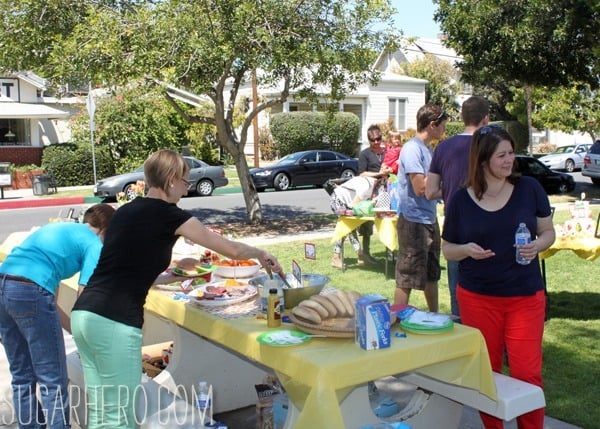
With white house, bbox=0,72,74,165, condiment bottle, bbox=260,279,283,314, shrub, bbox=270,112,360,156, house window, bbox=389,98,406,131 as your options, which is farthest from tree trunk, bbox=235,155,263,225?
house window, bbox=389,98,406,131

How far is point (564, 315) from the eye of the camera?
670 centimetres

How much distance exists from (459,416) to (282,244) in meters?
7.85

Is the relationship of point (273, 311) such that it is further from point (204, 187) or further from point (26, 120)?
point (26, 120)

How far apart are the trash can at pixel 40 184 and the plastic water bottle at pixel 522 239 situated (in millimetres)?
19657

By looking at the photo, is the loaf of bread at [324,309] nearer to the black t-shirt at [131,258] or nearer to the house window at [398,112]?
the black t-shirt at [131,258]

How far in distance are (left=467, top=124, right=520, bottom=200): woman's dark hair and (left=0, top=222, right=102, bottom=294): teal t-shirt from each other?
2101mm

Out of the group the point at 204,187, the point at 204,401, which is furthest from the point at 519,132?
the point at 204,401

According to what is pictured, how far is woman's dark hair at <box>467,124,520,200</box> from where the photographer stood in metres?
3.66

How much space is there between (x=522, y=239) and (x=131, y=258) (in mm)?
1980

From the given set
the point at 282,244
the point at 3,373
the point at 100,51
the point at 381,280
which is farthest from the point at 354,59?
the point at 3,373

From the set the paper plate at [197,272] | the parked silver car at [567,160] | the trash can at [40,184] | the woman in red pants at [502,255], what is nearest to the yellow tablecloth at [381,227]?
the paper plate at [197,272]

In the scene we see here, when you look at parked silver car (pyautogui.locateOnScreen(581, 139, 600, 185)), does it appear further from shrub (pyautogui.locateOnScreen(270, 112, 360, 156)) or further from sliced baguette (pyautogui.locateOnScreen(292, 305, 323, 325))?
sliced baguette (pyautogui.locateOnScreen(292, 305, 323, 325))

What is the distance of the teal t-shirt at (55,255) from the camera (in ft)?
11.8

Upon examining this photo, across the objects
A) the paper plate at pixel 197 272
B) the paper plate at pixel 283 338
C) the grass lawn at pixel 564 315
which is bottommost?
the grass lawn at pixel 564 315
